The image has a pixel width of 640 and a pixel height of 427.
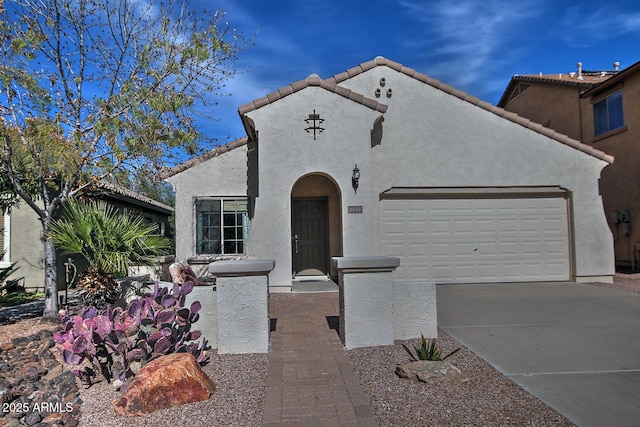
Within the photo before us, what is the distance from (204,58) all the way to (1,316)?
663 cm

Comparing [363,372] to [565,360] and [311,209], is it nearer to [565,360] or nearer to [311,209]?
[565,360]

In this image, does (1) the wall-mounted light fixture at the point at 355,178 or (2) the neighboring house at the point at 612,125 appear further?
(2) the neighboring house at the point at 612,125

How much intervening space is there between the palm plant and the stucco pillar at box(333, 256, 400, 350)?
13.3 ft

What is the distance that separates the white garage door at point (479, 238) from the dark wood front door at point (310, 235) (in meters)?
1.77

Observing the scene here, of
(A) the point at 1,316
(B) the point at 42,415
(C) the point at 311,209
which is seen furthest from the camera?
(C) the point at 311,209

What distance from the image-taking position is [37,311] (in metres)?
9.28

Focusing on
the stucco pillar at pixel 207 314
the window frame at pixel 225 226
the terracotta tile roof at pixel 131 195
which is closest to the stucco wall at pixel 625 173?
the window frame at pixel 225 226

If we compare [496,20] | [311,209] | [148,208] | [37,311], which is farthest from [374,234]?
[148,208]

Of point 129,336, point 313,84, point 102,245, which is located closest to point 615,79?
point 313,84

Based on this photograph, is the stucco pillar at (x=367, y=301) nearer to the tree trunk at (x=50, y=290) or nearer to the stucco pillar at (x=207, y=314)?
the stucco pillar at (x=207, y=314)

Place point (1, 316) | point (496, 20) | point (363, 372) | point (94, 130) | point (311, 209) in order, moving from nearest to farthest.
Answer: point (363, 372), point (94, 130), point (1, 316), point (496, 20), point (311, 209)

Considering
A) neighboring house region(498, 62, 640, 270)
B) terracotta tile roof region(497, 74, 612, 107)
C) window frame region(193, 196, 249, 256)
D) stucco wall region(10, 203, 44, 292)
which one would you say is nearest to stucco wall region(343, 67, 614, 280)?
neighboring house region(498, 62, 640, 270)

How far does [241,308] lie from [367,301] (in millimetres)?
1679

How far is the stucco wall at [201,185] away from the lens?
38.4 feet
